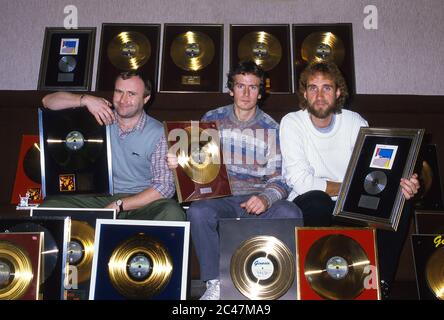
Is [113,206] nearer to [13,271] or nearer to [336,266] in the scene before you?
[13,271]

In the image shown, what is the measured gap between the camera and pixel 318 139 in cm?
204

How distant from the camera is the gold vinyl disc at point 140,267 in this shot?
5.06 ft

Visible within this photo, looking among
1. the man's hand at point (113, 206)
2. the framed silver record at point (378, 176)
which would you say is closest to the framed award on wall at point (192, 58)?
the man's hand at point (113, 206)

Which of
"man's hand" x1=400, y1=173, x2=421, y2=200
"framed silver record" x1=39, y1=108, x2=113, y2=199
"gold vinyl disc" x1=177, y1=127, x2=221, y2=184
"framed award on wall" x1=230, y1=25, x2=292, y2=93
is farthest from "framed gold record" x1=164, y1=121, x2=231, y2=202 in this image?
"framed award on wall" x1=230, y1=25, x2=292, y2=93

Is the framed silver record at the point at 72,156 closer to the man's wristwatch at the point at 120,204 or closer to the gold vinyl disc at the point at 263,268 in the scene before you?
the man's wristwatch at the point at 120,204

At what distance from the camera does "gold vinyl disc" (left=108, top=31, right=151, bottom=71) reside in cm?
295

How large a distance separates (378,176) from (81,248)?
1.35 m

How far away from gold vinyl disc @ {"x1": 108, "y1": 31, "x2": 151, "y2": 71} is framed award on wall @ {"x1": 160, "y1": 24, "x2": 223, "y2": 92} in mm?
149

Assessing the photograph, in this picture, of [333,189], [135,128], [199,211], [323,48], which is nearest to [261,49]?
[323,48]

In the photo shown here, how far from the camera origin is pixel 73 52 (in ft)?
9.75

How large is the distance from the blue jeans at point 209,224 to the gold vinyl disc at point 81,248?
1.45ft

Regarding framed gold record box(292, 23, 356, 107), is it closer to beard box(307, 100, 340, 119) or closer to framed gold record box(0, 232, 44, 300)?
beard box(307, 100, 340, 119)

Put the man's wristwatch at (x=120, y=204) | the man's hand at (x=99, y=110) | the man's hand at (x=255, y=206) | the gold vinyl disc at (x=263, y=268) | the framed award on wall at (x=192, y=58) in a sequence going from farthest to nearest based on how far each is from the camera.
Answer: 1. the framed award on wall at (x=192, y=58)
2. the man's hand at (x=99, y=110)
3. the man's wristwatch at (x=120, y=204)
4. the man's hand at (x=255, y=206)
5. the gold vinyl disc at (x=263, y=268)
